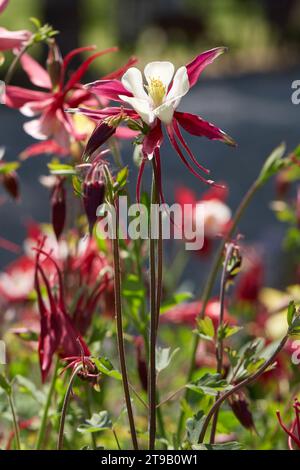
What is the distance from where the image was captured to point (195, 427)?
2.49 ft

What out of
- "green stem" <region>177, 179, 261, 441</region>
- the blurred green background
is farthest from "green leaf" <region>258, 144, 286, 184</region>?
the blurred green background

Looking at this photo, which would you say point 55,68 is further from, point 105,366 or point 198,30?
point 198,30

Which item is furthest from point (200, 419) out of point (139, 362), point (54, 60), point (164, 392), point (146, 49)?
point (146, 49)

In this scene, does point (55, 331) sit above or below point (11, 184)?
below

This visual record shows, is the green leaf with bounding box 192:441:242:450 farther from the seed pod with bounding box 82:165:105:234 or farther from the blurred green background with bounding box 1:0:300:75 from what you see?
the blurred green background with bounding box 1:0:300:75

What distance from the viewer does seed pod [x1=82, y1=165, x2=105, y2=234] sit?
2.38 feet

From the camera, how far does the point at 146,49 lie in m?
10.8

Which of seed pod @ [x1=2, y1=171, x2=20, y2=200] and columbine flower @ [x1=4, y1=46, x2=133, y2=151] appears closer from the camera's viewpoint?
columbine flower @ [x1=4, y1=46, x2=133, y2=151]

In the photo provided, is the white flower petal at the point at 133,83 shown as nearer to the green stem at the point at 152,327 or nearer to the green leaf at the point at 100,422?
the green stem at the point at 152,327

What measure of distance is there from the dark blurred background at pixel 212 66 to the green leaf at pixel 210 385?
3807 millimetres

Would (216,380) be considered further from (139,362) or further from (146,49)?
(146,49)

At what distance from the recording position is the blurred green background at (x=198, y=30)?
34.9 ft

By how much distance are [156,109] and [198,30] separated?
10.2 meters

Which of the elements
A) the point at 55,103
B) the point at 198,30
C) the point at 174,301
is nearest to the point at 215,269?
the point at 174,301
